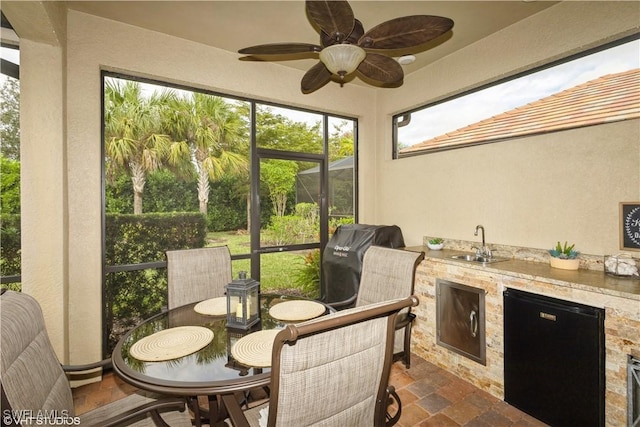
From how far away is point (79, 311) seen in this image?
2.66 metres

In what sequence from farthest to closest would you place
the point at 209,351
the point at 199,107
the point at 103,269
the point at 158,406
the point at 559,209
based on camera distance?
1. the point at 199,107
2. the point at 103,269
3. the point at 559,209
4. the point at 209,351
5. the point at 158,406

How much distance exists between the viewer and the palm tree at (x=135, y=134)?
9.46 feet

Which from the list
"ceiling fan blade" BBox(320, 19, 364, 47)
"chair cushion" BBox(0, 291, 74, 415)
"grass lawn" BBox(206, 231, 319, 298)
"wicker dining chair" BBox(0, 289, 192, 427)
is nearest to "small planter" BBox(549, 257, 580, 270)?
"ceiling fan blade" BBox(320, 19, 364, 47)

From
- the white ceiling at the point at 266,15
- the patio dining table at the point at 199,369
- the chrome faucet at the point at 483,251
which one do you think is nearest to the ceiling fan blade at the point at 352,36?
the white ceiling at the point at 266,15

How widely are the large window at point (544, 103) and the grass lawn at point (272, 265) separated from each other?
2.20 meters

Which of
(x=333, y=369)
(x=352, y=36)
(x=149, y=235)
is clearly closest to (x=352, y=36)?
(x=352, y=36)

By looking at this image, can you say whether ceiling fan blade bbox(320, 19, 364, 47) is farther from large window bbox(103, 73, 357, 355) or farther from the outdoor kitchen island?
the outdoor kitchen island

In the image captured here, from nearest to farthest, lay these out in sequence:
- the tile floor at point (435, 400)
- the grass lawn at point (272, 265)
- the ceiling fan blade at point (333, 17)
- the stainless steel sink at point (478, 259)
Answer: the ceiling fan blade at point (333, 17) → the tile floor at point (435, 400) → the stainless steel sink at point (478, 259) → the grass lawn at point (272, 265)

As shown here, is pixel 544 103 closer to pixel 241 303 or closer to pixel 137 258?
pixel 241 303

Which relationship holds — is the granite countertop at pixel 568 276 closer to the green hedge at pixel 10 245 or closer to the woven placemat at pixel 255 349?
the woven placemat at pixel 255 349

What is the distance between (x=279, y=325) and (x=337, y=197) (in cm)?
272

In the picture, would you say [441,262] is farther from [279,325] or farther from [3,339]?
[3,339]

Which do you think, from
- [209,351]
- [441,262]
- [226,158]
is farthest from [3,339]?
[441,262]

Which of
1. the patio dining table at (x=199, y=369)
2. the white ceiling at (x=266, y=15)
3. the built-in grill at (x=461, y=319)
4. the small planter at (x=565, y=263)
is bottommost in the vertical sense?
the built-in grill at (x=461, y=319)
